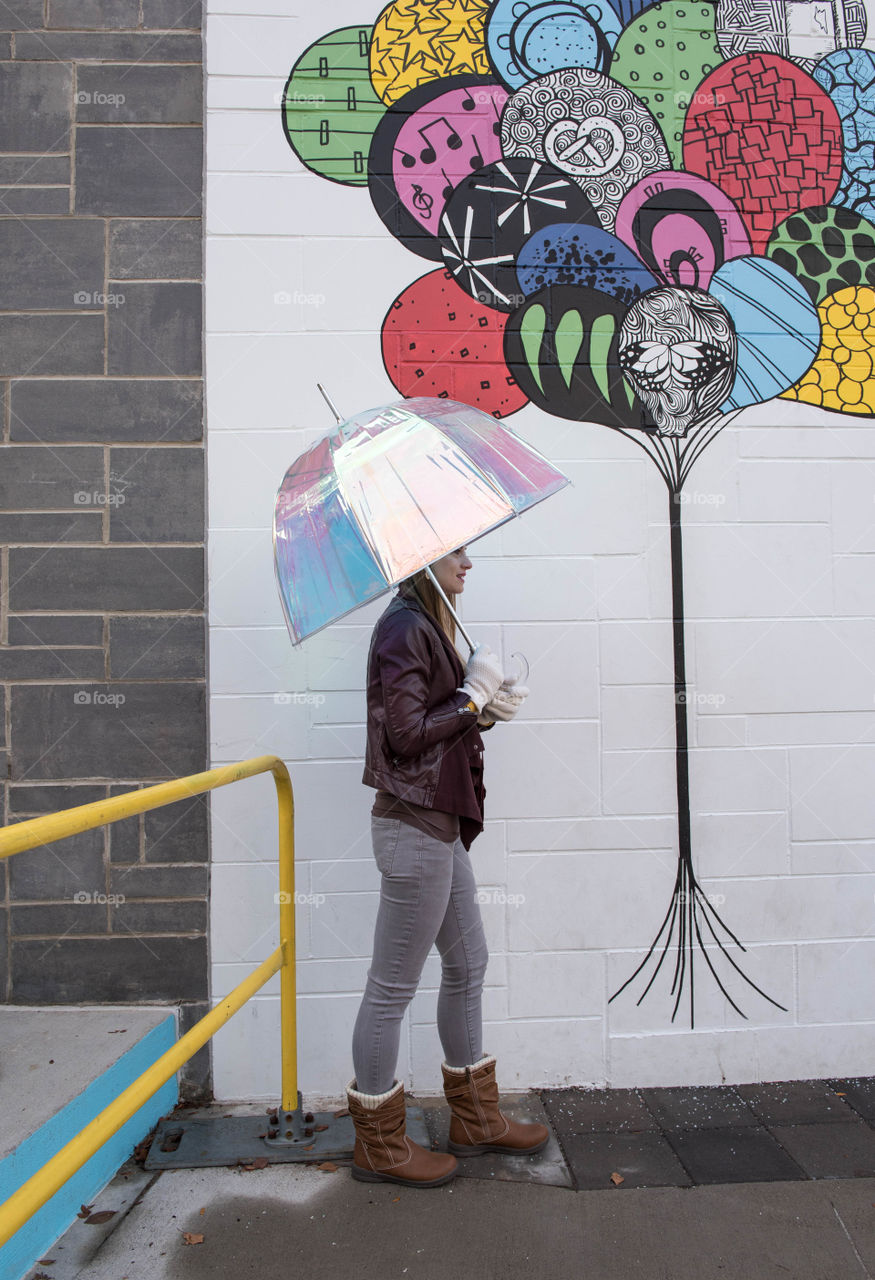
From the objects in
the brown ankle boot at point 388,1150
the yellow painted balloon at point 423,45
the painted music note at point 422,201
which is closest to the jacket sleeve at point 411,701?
the brown ankle boot at point 388,1150

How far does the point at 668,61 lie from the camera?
10.5 feet

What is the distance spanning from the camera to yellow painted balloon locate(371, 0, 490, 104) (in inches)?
123

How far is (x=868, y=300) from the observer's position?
3.24 m

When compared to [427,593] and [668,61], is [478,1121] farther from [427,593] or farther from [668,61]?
[668,61]

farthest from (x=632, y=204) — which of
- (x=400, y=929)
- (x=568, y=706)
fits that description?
(x=400, y=929)

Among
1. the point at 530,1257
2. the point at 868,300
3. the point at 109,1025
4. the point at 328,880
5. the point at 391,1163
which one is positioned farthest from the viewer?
the point at 868,300

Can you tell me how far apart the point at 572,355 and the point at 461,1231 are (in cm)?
269

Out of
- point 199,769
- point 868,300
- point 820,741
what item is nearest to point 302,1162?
point 199,769

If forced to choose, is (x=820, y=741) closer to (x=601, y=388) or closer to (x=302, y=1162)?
(x=601, y=388)

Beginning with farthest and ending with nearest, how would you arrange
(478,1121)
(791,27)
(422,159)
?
(791,27) → (422,159) → (478,1121)

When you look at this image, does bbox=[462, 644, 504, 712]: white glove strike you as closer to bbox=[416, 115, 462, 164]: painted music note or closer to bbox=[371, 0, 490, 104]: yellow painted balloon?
bbox=[416, 115, 462, 164]: painted music note

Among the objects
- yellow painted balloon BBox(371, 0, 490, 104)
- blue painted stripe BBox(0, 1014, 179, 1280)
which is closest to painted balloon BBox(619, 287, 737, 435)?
yellow painted balloon BBox(371, 0, 490, 104)

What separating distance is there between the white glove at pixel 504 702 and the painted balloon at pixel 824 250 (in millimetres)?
1987

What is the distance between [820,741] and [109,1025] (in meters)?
2.58
